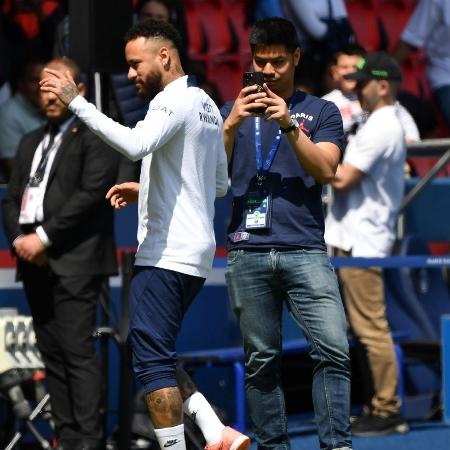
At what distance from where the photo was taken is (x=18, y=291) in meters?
8.64

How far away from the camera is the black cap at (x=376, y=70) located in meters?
8.70

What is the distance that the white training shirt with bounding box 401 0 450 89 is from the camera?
11586mm

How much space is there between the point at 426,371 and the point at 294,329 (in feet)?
3.17

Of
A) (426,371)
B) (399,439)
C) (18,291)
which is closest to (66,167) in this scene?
(18,291)

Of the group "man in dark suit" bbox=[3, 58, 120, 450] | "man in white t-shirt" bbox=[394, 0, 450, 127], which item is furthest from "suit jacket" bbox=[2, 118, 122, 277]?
"man in white t-shirt" bbox=[394, 0, 450, 127]

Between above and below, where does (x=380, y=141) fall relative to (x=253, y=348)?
above

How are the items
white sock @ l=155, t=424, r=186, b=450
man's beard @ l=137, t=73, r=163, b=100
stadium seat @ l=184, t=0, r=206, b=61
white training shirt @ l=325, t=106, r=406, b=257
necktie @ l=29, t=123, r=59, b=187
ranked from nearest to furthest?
white sock @ l=155, t=424, r=186, b=450, man's beard @ l=137, t=73, r=163, b=100, necktie @ l=29, t=123, r=59, b=187, white training shirt @ l=325, t=106, r=406, b=257, stadium seat @ l=184, t=0, r=206, b=61

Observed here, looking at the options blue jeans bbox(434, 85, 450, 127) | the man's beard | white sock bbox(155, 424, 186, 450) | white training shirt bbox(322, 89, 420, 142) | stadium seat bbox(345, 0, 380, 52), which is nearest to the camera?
white sock bbox(155, 424, 186, 450)

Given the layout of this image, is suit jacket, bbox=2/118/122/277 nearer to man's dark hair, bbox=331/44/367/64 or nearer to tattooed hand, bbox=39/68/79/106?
tattooed hand, bbox=39/68/79/106

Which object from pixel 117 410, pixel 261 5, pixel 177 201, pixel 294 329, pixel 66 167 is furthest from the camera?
pixel 261 5

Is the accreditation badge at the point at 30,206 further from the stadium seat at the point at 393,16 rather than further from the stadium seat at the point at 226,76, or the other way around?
the stadium seat at the point at 393,16

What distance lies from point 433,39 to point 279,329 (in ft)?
19.2

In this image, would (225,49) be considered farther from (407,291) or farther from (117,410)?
(117,410)

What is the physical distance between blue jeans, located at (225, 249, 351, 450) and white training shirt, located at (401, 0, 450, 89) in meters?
5.60
